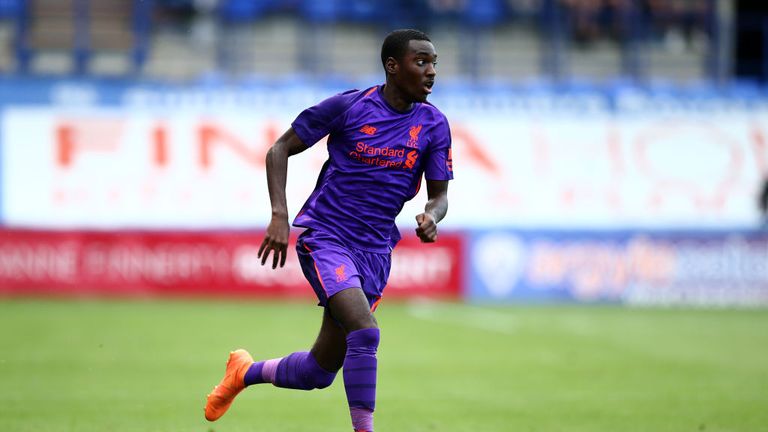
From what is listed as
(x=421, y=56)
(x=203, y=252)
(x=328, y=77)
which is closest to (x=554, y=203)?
(x=328, y=77)

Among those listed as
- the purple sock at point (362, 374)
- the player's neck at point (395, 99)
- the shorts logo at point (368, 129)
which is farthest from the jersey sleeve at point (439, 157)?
the purple sock at point (362, 374)

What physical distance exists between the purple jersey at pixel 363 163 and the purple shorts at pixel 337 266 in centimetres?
5

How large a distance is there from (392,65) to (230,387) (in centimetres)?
223

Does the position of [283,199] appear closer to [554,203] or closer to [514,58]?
[554,203]

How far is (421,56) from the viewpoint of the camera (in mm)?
6367

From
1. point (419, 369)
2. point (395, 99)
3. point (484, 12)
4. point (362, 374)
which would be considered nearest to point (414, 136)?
point (395, 99)

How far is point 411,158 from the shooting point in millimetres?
6547

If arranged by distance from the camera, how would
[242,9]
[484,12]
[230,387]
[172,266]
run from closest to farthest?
[230,387]
[172,266]
[242,9]
[484,12]

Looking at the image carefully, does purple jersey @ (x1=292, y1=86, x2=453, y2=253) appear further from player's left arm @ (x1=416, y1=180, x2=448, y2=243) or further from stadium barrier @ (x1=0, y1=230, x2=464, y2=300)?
stadium barrier @ (x1=0, y1=230, x2=464, y2=300)

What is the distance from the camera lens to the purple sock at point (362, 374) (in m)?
6.05

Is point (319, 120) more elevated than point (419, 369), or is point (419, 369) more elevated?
point (319, 120)

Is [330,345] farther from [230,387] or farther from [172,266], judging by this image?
[172,266]

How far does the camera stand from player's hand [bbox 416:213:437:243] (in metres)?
6.00

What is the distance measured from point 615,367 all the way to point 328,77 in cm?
1348
